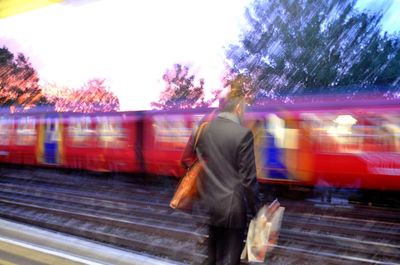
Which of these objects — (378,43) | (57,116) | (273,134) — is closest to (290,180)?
(273,134)

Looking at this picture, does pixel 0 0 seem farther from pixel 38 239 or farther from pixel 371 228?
pixel 371 228

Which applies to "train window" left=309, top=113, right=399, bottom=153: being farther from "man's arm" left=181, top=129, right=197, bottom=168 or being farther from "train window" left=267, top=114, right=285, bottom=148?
"man's arm" left=181, top=129, right=197, bottom=168

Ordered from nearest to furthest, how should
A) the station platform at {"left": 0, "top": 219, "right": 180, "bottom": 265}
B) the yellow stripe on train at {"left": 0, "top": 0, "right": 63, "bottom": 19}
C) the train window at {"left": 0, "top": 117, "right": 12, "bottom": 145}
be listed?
1. the station platform at {"left": 0, "top": 219, "right": 180, "bottom": 265}
2. the yellow stripe on train at {"left": 0, "top": 0, "right": 63, "bottom": 19}
3. the train window at {"left": 0, "top": 117, "right": 12, "bottom": 145}

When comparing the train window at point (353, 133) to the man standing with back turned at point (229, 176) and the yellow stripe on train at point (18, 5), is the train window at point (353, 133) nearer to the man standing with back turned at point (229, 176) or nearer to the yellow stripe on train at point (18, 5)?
the yellow stripe on train at point (18, 5)

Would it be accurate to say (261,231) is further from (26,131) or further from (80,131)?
(26,131)

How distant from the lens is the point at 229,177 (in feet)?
8.04

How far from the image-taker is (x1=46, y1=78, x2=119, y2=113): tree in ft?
107

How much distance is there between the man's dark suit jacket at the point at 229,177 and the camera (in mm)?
2432

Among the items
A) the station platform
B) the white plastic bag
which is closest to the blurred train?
the station platform

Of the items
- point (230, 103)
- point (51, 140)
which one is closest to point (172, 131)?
point (51, 140)

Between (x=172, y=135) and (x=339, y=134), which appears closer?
(x=339, y=134)

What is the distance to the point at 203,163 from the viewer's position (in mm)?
2555

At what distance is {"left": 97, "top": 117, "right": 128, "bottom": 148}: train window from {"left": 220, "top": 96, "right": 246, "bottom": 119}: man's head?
10.5 metres

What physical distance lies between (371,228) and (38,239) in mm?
5358
